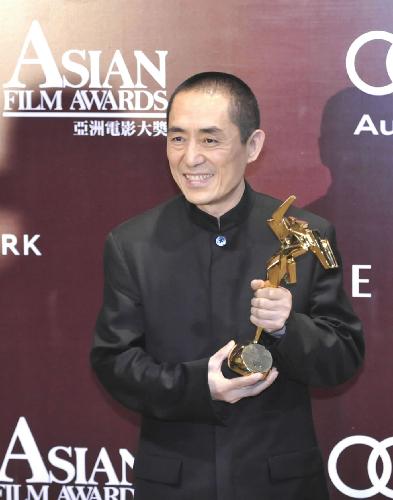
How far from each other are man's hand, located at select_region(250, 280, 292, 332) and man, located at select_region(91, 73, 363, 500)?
132 millimetres

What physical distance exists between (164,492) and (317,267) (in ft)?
1.87

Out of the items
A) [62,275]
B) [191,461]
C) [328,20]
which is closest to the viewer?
[191,461]

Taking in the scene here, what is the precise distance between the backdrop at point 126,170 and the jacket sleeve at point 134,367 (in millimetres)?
824

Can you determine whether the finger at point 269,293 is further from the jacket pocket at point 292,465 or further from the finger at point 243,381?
the jacket pocket at point 292,465

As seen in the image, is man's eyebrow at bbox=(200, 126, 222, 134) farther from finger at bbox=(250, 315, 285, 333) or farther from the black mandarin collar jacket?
finger at bbox=(250, 315, 285, 333)

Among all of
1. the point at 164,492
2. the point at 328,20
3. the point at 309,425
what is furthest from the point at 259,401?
the point at 328,20

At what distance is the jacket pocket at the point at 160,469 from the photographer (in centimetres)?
191

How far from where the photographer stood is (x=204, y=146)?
193 centimetres

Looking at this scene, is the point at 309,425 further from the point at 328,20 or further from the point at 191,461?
the point at 328,20

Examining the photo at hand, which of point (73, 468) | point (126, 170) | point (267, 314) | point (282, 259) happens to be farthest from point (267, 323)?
point (73, 468)

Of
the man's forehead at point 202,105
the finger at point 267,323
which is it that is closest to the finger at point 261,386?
the finger at point 267,323

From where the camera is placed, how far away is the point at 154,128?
2.77 meters


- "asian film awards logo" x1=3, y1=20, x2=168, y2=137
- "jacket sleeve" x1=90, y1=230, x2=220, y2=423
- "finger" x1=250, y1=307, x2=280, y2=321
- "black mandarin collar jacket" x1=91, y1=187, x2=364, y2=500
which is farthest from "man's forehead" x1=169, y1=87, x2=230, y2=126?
"asian film awards logo" x1=3, y1=20, x2=168, y2=137

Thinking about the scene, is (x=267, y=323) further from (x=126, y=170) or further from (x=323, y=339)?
(x=126, y=170)
